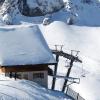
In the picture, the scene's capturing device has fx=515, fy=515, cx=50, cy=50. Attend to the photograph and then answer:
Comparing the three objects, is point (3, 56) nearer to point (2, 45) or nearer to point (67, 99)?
point (2, 45)

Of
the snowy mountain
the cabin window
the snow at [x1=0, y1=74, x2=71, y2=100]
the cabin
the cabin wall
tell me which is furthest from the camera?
the snowy mountain

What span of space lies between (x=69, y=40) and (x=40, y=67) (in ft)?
107

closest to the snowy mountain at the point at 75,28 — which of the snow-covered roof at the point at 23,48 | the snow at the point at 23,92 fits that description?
the snow-covered roof at the point at 23,48

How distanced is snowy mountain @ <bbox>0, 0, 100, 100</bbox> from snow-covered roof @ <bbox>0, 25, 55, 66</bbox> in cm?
1935

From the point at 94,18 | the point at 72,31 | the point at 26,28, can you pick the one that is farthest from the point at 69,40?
the point at 26,28

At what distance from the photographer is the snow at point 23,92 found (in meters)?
20.5

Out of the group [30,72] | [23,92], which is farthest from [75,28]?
[23,92]

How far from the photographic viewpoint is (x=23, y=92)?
835 inches

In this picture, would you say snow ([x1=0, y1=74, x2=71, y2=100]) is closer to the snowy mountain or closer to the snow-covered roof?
the snow-covered roof

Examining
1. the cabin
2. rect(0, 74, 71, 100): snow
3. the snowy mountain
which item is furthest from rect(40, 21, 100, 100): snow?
rect(0, 74, 71, 100): snow

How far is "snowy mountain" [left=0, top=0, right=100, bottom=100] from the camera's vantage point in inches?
2058

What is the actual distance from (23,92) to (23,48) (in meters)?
6.43

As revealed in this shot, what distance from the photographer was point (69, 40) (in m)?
59.7

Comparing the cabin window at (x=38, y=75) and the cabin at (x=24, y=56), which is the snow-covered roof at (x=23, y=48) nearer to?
the cabin at (x=24, y=56)
